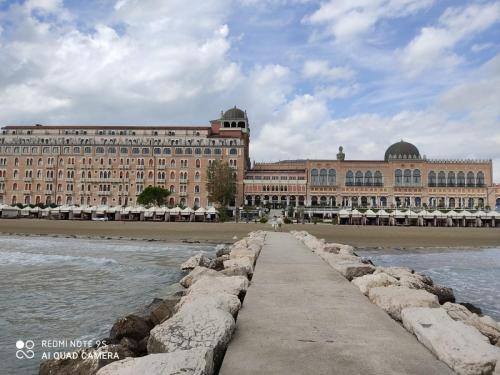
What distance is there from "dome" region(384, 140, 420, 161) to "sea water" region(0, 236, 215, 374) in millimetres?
82140

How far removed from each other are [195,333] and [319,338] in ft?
4.89

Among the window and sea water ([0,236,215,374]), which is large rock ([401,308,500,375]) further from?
the window

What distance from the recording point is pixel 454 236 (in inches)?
1553

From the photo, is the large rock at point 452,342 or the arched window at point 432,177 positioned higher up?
the arched window at point 432,177

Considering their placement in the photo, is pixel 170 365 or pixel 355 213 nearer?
pixel 170 365

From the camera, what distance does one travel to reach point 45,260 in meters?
18.5

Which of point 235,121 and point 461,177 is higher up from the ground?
point 235,121

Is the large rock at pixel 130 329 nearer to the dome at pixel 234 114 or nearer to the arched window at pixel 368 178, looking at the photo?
the arched window at pixel 368 178

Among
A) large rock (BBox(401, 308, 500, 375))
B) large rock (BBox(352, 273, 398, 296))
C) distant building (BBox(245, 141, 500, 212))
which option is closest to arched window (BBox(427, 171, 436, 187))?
distant building (BBox(245, 141, 500, 212))

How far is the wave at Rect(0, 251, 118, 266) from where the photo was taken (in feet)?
58.2

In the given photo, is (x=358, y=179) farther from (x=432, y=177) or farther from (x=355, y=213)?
(x=355, y=213)

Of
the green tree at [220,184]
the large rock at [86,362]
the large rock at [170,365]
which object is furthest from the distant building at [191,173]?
the large rock at [170,365]

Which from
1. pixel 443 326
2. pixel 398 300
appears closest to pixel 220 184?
pixel 398 300

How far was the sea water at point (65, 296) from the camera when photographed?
24.3 ft
